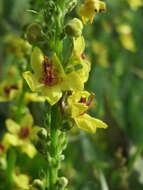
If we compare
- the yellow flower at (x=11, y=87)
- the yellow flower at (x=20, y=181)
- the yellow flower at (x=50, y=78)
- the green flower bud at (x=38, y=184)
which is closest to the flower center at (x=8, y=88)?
the yellow flower at (x=11, y=87)

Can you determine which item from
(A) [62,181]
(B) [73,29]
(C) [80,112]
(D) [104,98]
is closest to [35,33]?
(B) [73,29]

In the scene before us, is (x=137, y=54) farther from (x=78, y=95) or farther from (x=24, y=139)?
(x=78, y=95)

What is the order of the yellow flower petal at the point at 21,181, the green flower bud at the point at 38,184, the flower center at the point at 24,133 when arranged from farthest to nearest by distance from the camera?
the flower center at the point at 24,133
the yellow flower petal at the point at 21,181
the green flower bud at the point at 38,184

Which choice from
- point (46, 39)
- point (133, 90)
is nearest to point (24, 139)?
point (46, 39)

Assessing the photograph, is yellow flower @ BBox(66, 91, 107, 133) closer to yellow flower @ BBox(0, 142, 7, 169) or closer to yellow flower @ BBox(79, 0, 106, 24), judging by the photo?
yellow flower @ BBox(79, 0, 106, 24)

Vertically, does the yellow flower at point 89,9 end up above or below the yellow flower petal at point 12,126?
above

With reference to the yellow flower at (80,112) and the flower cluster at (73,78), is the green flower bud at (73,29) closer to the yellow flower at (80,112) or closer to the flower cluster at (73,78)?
the flower cluster at (73,78)

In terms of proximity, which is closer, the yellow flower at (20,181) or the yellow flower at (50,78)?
the yellow flower at (50,78)
